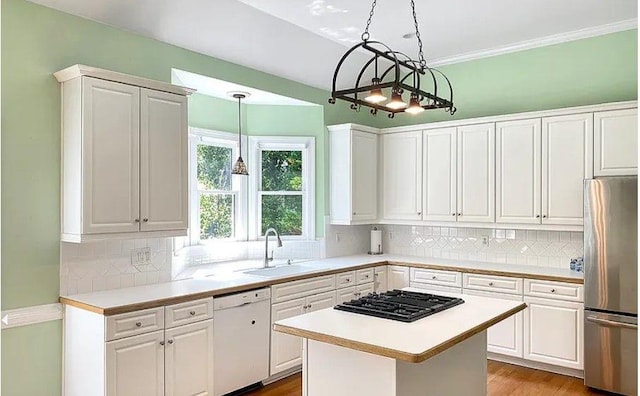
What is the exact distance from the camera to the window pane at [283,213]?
5.43 m

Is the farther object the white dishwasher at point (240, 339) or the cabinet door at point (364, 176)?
the cabinet door at point (364, 176)

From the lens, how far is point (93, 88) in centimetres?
315

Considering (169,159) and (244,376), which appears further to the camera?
(244,376)

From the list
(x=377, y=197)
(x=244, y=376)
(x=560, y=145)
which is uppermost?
(x=560, y=145)

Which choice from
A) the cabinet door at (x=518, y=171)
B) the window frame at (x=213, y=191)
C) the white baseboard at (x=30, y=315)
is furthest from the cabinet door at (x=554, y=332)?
the white baseboard at (x=30, y=315)

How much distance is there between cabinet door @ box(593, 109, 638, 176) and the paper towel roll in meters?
2.42

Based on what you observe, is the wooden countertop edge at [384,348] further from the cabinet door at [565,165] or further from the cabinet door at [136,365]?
the cabinet door at [565,165]

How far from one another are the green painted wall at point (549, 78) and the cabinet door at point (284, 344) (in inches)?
108

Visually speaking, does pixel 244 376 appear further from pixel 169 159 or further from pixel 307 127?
pixel 307 127

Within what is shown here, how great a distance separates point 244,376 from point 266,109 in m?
2.85

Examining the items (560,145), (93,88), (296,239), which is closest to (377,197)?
(296,239)

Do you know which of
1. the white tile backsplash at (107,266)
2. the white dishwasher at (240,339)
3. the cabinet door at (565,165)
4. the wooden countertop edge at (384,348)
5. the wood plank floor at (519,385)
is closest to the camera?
the wooden countertop edge at (384,348)

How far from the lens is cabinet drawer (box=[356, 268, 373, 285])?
16.1ft

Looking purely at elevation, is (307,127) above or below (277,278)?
above
